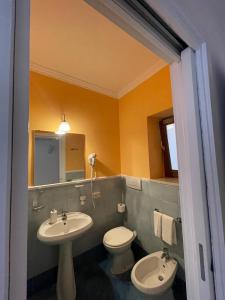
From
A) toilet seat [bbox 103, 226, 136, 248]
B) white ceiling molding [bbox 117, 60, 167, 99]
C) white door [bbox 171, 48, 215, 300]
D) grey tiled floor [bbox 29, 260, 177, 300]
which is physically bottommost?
grey tiled floor [bbox 29, 260, 177, 300]

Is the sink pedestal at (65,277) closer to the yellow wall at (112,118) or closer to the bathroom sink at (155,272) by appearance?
the bathroom sink at (155,272)

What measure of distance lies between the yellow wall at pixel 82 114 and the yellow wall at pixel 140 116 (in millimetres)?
147

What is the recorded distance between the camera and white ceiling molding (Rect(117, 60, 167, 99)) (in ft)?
5.92

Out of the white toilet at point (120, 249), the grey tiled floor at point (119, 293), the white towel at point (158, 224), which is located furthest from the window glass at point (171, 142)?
the grey tiled floor at point (119, 293)

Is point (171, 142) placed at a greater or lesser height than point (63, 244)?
greater

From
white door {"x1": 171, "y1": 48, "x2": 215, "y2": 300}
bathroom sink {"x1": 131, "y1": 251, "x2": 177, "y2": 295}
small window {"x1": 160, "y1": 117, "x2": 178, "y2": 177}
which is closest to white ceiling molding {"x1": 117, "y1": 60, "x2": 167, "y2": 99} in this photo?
small window {"x1": 160, "y1": 117, "x2": 178, "y2": 177}

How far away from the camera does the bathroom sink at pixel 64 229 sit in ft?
4.67

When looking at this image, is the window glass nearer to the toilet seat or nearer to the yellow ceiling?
the yellow ceiling

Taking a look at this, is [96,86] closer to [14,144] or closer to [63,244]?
[63,244]

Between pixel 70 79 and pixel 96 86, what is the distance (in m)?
0.39

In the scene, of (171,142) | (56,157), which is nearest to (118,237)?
(56,157)

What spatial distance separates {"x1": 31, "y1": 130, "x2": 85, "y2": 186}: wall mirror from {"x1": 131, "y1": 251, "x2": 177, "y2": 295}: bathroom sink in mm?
1183

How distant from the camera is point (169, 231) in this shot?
1.61 meters

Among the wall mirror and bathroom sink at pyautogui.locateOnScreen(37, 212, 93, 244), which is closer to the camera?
bathroom sink at pyautogui.locateOnScreen(37, 212, 93, 244)
